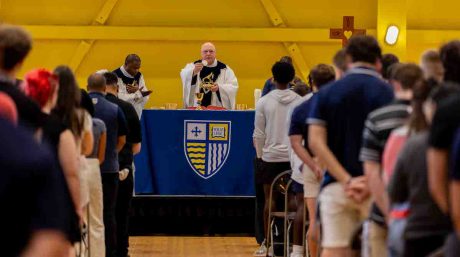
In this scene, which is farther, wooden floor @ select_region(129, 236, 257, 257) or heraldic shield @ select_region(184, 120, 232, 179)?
heraldic shield @ select_region(184, 120, 232, 179)

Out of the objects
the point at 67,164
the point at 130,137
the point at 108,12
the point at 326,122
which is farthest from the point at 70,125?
the point at 108,12

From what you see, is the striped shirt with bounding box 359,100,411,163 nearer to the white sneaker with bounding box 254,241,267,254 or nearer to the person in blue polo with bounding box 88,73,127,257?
the person in blue polo with bounding box 88,73,127,257

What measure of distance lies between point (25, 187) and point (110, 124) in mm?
6479

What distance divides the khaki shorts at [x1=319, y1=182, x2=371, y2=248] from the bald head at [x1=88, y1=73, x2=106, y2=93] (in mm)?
3041

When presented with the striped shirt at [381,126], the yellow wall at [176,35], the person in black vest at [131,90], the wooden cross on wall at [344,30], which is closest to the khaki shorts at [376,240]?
the striped shirt at [381,126]

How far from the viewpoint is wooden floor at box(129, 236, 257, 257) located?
452 inches

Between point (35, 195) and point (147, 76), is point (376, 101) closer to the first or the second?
point (35, 195)

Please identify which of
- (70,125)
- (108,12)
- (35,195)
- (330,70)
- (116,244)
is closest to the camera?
(35,195)

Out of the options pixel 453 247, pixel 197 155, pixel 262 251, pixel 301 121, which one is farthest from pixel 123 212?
pixel 453 247

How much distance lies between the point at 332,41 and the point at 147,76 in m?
2.76

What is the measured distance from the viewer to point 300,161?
8.69m

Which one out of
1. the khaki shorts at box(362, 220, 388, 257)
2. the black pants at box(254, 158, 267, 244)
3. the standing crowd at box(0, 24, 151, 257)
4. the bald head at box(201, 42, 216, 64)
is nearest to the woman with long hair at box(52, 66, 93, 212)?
the standing crowd at box(0, 24, 151, 257)

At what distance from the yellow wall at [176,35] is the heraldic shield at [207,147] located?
4775mm

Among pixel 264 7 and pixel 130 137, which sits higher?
pixel 264 7
